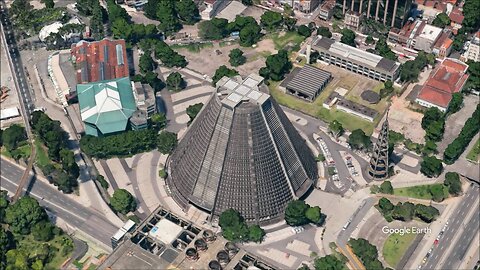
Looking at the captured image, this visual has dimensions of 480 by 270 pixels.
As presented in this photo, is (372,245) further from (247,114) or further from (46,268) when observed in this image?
(46,268)

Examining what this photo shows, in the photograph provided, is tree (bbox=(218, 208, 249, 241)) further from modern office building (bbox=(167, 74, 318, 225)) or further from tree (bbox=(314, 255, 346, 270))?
tree (bbox=(314, 255, 346, 270))

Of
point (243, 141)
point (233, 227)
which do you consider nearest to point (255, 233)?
point (233, 227)

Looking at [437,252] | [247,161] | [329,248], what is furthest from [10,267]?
[437,252]

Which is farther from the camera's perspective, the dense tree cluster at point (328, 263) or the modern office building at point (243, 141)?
the modern office building at point (243, 141)

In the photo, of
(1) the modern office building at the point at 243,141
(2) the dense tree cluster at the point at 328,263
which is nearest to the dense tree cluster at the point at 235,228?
(1) the modern office building at the point at 243,141

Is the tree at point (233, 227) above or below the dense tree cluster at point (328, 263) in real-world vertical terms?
above

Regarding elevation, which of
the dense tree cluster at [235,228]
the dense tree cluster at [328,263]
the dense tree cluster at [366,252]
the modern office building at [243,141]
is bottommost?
the dense tree cluster at [366,252]

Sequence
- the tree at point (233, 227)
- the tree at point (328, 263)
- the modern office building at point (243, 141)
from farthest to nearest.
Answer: the tree at point (233, 227) → the modern office building at point (243, 141) → the tree at point (328, 263)

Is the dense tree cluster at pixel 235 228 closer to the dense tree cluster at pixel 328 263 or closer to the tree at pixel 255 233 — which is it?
the tree at pixel 255 233

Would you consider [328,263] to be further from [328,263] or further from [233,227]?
[233,227]
